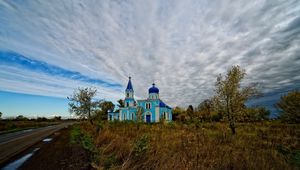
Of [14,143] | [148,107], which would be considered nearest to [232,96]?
[14,143]

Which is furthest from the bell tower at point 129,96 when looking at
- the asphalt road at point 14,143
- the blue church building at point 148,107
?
the asphalt road at point 14,143

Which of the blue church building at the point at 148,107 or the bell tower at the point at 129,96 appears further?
the bell tower at the point at 129,96

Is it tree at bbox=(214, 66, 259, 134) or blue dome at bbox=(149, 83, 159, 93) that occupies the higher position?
blue dome at bbox=(149, 83, 159, 93)

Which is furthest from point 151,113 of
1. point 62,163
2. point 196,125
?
point 62,163

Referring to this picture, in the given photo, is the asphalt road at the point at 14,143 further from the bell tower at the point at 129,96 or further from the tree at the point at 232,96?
the bell tower at the point at 129,96

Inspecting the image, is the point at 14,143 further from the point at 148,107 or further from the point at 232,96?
the point at 148,107

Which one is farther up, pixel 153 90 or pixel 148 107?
pixel 153 90

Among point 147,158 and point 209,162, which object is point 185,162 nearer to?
point 209,162

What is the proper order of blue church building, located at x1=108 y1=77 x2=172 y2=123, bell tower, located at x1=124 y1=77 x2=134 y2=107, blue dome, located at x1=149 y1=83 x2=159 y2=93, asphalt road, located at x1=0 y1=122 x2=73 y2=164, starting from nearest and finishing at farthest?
asphalt road, located at x1=0 y1=122 x2=73 y2=164 < blue church building, located at x1=108 y1=77 x2=172 y2=123 < blue dome, located at x1=149 y1=83 x2=159 y2=93 < bell tower, located at x1=124 y1=77 x2=134 y2=107

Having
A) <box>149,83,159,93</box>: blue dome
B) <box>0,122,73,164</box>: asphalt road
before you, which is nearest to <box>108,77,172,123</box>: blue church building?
<box>149,83,159,93</box>: blue dome

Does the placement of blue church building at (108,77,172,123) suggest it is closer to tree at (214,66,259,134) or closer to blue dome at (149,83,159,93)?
blue dome at (149,83,159,93)

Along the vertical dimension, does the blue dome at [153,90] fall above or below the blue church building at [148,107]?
above

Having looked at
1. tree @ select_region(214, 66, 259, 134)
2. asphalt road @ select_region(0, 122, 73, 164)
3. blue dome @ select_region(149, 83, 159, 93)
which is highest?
blue dome @ select_region(149, 83, 159, 93)

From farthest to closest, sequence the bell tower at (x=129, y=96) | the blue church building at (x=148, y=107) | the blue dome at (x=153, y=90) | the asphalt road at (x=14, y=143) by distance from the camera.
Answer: the bell tower at (x=129, y=96), the blue dome at (x=153, y=90), the blue church building at (x=148, y=107), the asphalt road at (x=14, y=143)
